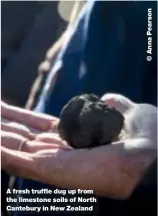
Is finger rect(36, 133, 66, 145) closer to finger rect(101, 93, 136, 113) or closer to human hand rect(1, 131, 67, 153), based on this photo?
human hand rect(1, 131, 67, 153)

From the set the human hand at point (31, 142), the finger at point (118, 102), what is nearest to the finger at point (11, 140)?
the human hand at point (31, 142)

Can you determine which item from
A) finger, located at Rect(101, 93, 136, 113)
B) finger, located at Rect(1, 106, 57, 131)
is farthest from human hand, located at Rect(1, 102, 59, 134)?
finger, located at Rect(101, 93, 136, 113)

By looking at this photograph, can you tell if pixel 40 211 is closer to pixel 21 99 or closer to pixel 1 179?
pixel 1 179

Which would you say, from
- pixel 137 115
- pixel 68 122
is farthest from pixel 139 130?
pixel 68 122

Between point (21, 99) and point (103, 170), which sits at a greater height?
point (21, 99)

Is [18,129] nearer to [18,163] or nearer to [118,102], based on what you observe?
[18,163]

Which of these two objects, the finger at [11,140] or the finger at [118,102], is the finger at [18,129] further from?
the finger at [118,102]

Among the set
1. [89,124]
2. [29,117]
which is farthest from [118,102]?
[29,117]
